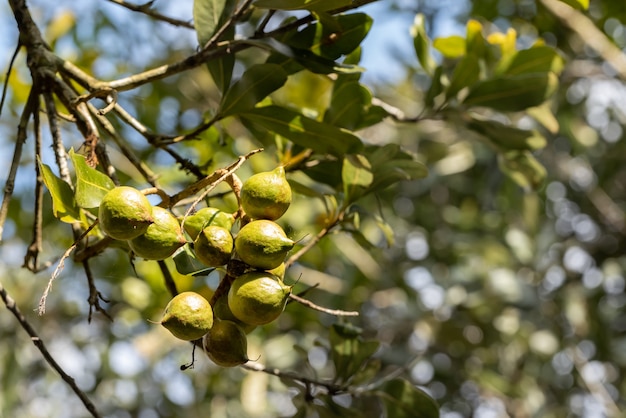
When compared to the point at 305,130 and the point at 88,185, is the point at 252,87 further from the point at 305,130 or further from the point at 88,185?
the point at 88,185

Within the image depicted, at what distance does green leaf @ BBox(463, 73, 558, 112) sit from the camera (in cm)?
149

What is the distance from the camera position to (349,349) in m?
1.35

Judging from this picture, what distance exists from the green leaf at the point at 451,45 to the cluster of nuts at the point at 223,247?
0.90 m

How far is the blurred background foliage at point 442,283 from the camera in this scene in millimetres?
2838

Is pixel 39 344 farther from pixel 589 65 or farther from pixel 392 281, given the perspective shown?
pixel 589 65

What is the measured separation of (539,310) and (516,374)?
0.92ft

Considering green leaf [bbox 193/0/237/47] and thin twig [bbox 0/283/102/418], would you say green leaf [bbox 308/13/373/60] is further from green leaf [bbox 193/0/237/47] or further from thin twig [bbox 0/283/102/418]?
thin twig [bbox 0/283/102/418]

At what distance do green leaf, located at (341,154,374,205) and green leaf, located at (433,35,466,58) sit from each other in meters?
0.54

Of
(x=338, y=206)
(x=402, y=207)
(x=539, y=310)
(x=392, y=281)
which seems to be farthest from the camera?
(x=402, y=207)

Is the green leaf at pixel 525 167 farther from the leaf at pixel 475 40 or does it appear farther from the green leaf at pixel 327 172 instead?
the green leaf at pixel 327 172

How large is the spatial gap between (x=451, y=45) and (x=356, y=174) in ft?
1.86

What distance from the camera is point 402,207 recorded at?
11.8 feet

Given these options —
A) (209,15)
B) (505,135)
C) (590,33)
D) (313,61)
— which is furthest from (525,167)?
(590,33)

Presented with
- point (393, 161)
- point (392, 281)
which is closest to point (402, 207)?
point (392, 281)
